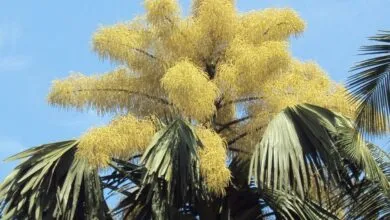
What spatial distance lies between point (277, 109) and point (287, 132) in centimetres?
41

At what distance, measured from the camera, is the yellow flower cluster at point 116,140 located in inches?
298

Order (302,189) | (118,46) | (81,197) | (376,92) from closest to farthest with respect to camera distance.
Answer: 1. (376,92)
2. (302,189)
3. (81,197)
4. (118,46)

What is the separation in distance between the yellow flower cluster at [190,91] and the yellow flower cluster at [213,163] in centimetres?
28

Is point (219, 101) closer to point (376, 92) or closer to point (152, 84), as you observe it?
point (152, 84)

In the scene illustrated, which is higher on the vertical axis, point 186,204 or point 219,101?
point 219,101

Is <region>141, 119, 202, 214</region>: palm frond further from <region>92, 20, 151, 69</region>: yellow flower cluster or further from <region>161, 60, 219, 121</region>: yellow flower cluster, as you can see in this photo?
<region>92, 20, 151, 69</region>: yellow flower cluster

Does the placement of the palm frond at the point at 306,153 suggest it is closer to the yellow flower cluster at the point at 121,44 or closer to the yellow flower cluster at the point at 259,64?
the yellow flower cluster at the point at 259,64

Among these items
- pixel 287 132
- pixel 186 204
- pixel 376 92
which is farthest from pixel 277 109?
pixel 376 92

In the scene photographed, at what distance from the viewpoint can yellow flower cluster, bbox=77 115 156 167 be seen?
24.8 ft

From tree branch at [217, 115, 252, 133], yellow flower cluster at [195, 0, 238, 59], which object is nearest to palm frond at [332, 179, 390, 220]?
tree branch at [217, 115, 252, 133]

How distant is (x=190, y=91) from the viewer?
7863 millimetres

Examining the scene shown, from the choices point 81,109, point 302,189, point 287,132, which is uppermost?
point 81,109

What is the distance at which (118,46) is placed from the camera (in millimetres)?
8672

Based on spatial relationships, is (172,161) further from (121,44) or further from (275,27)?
(275,27)
